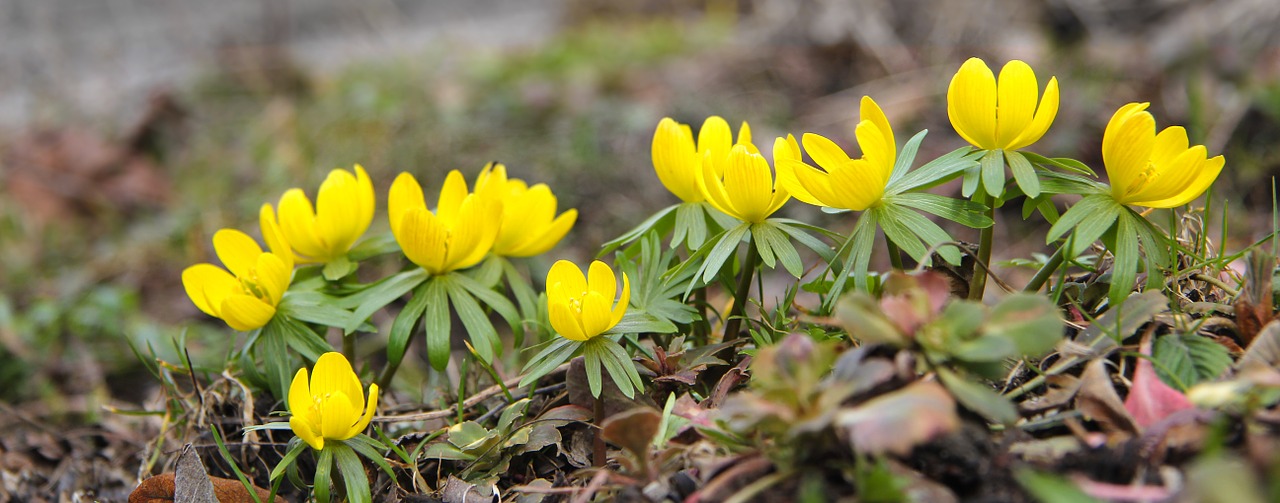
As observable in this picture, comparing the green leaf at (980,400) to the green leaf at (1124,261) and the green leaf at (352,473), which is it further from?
the green leaf at (352,473)

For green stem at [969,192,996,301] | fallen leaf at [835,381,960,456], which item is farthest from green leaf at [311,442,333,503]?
green stem at [969,192,996,301]

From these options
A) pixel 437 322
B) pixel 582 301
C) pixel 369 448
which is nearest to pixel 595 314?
pixel 582 301

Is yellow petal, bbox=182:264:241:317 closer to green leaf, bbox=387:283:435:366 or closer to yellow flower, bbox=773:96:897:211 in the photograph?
green leaf, bbox=387:283:435:366

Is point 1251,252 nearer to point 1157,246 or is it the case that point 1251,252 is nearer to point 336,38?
point 1157,246

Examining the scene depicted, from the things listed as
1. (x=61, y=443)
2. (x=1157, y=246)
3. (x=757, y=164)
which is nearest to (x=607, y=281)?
(x=757, y=164)

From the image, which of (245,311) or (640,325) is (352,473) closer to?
(245,311)

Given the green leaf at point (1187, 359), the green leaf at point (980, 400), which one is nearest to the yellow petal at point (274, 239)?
the green leaf at point (980, 400)
